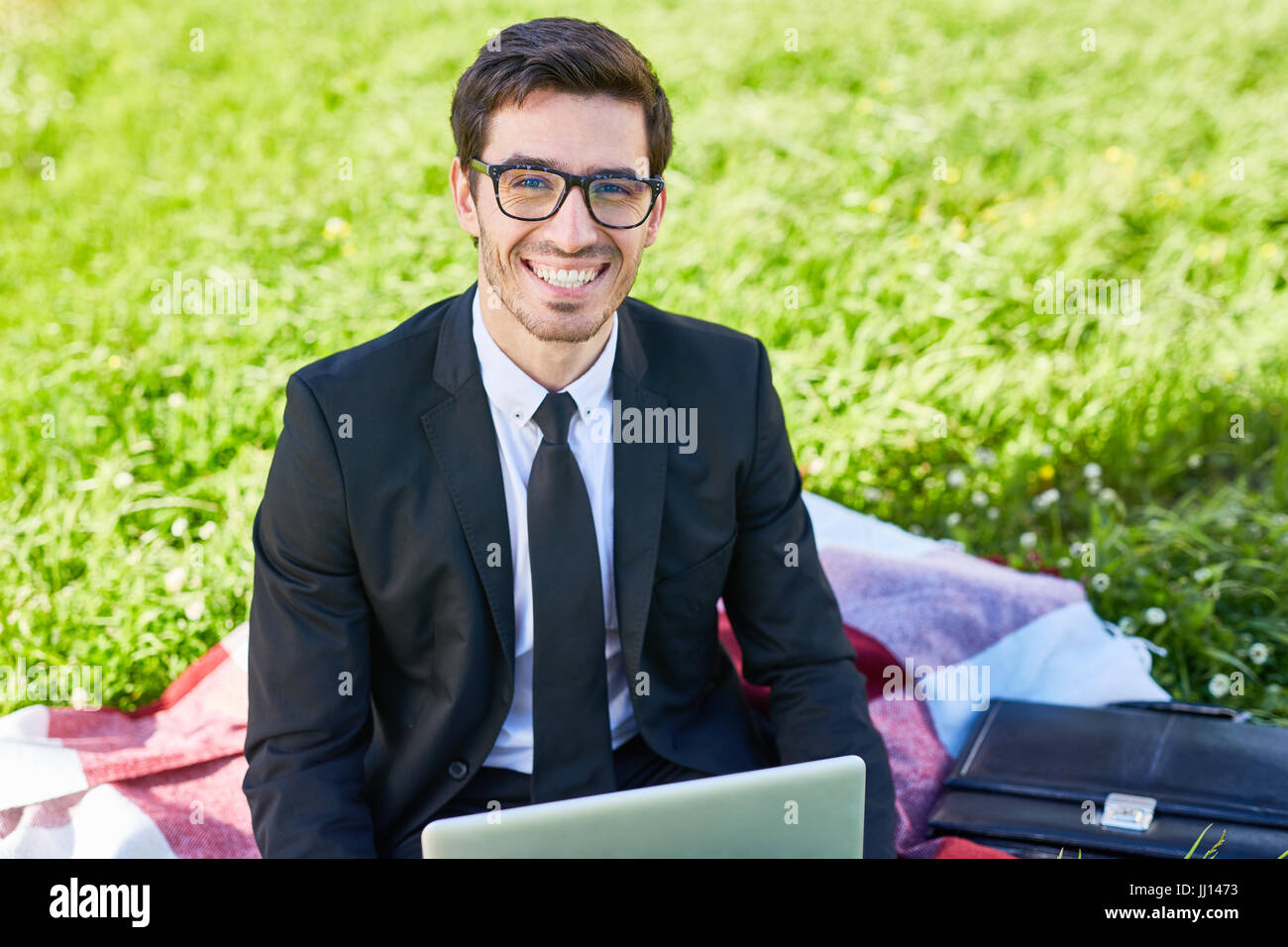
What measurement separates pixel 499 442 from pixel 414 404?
169mm

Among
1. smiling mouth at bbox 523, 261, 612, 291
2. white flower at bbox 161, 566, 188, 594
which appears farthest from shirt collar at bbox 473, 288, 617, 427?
white flower at bbox 161, 566, 188, 594

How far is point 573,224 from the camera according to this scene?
7.11 feet

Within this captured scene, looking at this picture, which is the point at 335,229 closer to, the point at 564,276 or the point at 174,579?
the point at 174,579

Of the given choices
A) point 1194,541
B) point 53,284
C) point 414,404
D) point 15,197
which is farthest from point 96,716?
point 15,197

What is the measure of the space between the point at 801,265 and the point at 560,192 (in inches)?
125

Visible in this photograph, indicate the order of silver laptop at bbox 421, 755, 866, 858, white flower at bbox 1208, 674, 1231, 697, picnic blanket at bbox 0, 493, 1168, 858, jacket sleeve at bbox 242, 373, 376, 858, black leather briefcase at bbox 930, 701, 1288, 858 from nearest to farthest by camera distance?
silver laptop at bbox 421, 755, 866, 858 < jacket sleeve at bbox 242, 373, 376, 858 < black leather briefcase at bbox 930, 701, 1288, 858 < picnic blanket at bbox 0, 493, 1168, 858 < white flower at bbox 1208, 674, 1231, 697

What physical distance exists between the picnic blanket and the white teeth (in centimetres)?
123

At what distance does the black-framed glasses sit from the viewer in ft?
7.10

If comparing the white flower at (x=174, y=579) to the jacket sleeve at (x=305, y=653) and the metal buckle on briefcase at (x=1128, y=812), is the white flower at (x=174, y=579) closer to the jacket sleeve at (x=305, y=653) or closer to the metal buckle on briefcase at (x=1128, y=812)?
the jacket sleeve at (x=305, y=653)

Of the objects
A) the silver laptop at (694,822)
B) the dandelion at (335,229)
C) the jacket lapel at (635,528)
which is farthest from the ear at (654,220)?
the dandelion at (335,229)

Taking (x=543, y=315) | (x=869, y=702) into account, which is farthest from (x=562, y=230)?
(x=869, y=702)

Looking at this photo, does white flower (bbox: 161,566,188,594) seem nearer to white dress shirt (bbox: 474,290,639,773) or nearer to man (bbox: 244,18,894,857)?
man (bbox: 244,18,894,857)

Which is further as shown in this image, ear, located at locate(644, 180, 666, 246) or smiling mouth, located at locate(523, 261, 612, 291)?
ear, located at locate(644, 180, 666, 246)

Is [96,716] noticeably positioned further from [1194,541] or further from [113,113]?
[113,113]
